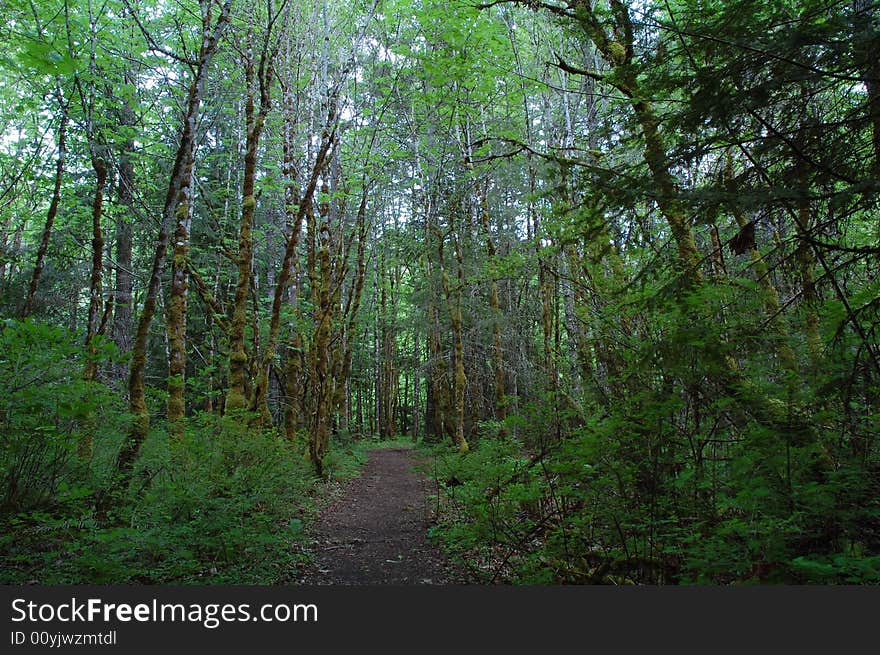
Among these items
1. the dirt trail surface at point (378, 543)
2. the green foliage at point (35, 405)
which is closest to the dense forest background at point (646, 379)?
the green foliage at point (35, 405)

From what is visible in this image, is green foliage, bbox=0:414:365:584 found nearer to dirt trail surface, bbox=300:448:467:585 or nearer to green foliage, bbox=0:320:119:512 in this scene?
green foliage, bbox=0:320:119:512

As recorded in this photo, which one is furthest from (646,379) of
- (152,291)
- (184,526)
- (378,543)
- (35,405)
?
(152,291)

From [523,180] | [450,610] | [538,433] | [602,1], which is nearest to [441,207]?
[523,180]

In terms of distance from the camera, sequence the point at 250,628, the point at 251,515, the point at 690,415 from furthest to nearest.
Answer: the point at 251,515, the point at 690,415, the point at 250,628

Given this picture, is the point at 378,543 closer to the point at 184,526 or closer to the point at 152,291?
the point at 184,526

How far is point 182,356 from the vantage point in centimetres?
781

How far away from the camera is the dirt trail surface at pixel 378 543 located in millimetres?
5411

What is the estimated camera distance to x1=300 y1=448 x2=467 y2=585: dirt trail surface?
5.41 meters

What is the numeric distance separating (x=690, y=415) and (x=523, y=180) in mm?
12230

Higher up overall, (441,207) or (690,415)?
(441,207)

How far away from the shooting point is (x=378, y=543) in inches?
271

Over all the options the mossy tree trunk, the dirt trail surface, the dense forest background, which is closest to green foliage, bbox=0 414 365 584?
the dense forest background

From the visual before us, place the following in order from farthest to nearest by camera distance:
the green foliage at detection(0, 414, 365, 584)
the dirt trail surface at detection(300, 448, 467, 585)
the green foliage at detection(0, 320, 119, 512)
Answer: the dirt trail surface at detection(300, 448, 467, 585)
the green foliage at detection(0, 320, 119, 512)
the green foliage at detection(0, 414, 365, 584)

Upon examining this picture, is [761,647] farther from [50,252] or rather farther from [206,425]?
[50,252]
